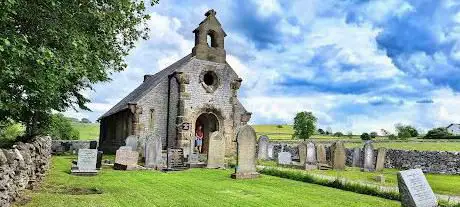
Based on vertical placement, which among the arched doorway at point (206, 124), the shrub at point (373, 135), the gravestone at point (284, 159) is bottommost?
A: the gravestone at point (284, 159)

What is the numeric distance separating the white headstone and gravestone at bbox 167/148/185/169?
448 cm

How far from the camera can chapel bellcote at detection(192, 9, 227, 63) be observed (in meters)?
30.9

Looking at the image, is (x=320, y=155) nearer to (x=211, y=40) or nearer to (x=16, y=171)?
(x=211, y=40)

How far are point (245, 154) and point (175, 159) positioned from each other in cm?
572

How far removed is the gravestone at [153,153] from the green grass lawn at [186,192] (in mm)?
3563

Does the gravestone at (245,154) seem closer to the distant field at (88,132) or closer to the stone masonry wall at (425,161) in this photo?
the stone masonry wall at (425,161)

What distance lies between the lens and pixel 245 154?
17766mm

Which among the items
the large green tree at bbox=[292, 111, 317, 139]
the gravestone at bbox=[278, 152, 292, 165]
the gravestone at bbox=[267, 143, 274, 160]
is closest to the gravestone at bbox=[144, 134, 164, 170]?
the gravestone at bbox=[278, 152, 292, 165]

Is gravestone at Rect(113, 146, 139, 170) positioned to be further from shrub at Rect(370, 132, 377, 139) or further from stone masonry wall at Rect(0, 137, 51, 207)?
shrub at Rect(370, 132, 377, 139)

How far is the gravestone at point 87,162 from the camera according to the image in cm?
1772

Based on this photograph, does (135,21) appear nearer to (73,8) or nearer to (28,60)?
(73,8)

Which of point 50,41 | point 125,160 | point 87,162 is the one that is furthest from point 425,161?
point 50,41

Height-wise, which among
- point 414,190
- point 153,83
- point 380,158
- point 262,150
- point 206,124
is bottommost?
point 414,190

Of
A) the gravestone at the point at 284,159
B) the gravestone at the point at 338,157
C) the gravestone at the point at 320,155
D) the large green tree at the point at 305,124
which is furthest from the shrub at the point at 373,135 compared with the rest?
the gravestone at the point at 338,157
